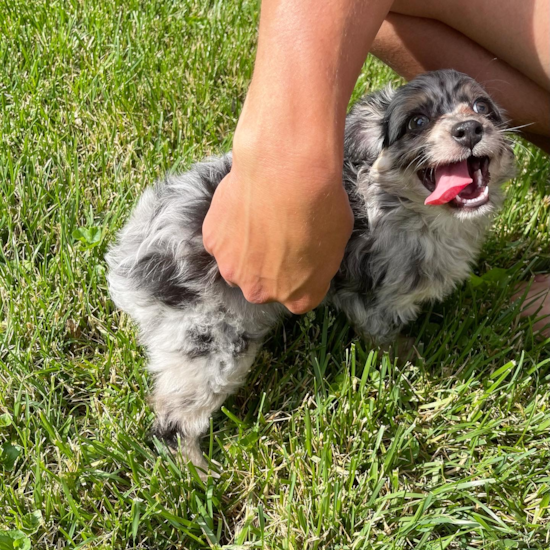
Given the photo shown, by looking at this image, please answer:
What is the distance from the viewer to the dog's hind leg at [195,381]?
211cm

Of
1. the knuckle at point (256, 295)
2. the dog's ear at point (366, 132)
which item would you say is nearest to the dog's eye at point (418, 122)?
the dog's ear at point (366, 132)

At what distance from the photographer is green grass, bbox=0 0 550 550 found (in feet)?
6.43

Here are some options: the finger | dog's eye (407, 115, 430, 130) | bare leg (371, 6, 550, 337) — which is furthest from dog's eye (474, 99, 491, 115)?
the finger

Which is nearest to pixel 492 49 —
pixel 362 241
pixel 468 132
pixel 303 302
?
pixel 468 132

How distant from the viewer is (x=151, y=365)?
2.20 m

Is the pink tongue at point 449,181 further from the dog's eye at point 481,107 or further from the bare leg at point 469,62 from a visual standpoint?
the bare leg at point 469,62

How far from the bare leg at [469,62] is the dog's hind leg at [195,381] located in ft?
5.16

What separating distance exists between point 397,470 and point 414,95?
4.15 ft

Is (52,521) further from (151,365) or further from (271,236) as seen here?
(271,236)

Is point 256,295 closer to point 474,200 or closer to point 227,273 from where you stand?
point 227,273

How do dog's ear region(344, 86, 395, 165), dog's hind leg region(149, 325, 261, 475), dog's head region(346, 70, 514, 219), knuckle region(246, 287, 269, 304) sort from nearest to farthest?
knuckle region(246, 287, 269, 304) < dog's head region(346, 70, 514, 219) < dog's hind leg region(149, 325, 261, 475) < dog's ear region(344, 86, 395, 165)

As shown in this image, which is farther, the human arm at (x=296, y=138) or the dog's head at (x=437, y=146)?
the dog's head at (x=437, y=146)

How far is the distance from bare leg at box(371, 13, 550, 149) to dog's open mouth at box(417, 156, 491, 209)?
0.74m

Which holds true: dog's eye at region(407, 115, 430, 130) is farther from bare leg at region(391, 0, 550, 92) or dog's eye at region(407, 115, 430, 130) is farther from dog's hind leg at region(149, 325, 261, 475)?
dog's hind leg at region(149, 325, 261, 475)
